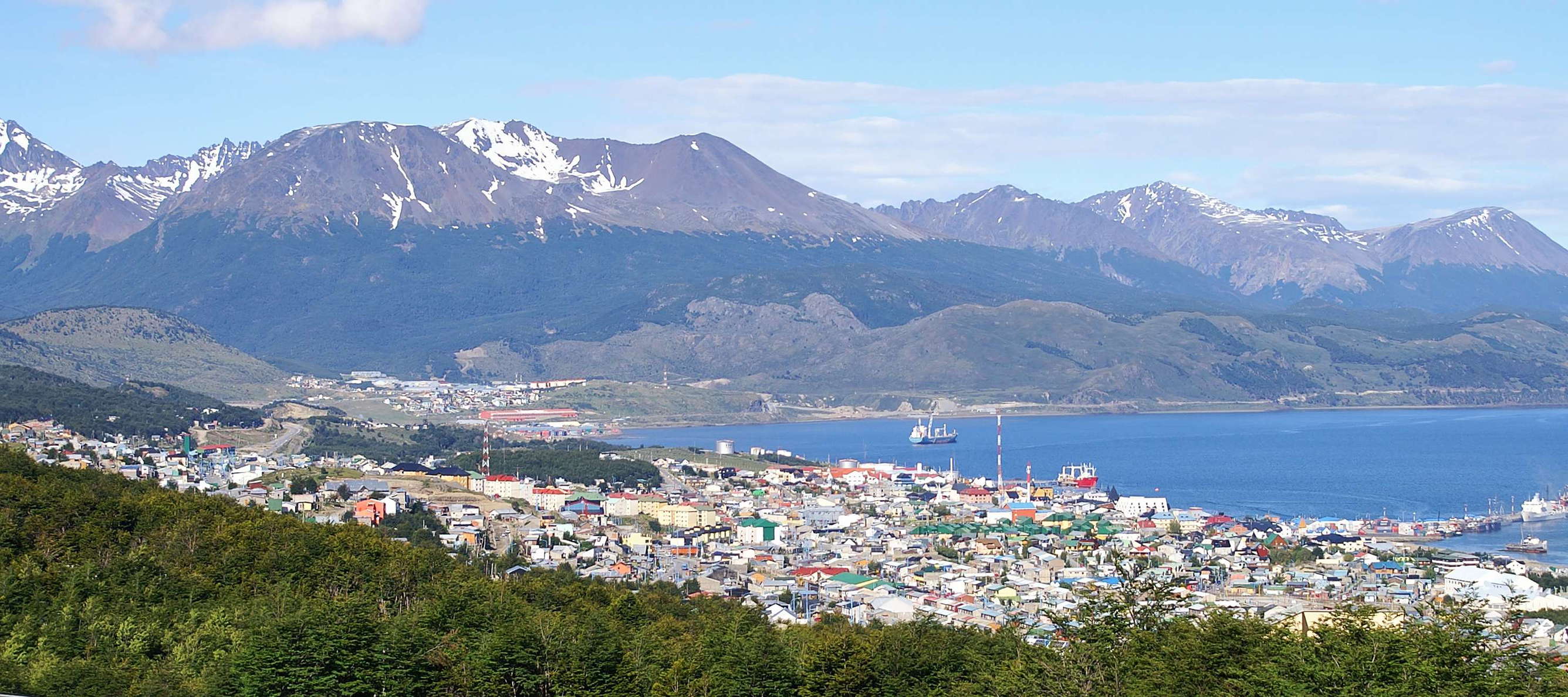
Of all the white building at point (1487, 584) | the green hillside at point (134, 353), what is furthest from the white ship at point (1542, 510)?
the green hillside at point (134, 353)

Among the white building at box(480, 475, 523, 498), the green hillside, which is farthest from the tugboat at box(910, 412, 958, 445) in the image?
the white building at box(480, 475, 523, 498)

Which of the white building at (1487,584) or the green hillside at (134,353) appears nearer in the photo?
the white building at (1487,584)

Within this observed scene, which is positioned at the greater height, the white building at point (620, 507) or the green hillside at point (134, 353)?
the green hillside at point (134, 353)

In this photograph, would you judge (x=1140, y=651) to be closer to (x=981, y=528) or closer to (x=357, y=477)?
(x=981, y=528)

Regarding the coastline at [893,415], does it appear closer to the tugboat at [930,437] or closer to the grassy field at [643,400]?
the grassy field at [643,400]

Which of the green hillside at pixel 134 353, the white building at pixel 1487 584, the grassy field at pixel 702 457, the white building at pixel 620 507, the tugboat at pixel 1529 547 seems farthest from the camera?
the green hillside at pixel 134 353

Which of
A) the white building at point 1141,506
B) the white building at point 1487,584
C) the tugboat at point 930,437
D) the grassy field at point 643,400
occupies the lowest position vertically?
the white building at point 1487,584

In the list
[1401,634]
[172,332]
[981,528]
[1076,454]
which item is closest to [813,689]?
[1401,634]

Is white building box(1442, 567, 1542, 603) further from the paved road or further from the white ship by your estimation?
the paved road
